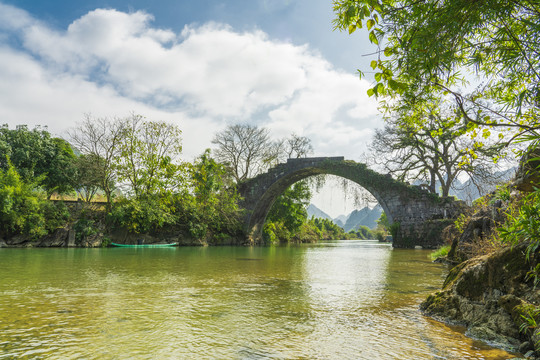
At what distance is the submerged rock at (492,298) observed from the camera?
2.84 m

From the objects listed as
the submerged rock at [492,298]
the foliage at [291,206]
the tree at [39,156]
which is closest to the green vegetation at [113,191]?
the tree at [39,156]

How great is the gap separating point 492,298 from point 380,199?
20825 mm

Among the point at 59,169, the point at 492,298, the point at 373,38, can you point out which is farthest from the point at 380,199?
the point at 59,169

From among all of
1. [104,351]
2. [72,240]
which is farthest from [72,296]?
[72,240]

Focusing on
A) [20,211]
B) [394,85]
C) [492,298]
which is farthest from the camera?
[20,211]

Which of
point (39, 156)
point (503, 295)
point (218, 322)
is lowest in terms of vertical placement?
point (218, 322)

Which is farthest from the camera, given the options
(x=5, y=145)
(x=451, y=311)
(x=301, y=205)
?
(x=301, y=205)

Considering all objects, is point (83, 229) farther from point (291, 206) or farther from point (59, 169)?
point (291, 206)

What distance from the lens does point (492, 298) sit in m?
3.23

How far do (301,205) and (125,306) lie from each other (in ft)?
111

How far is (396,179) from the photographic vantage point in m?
23.0

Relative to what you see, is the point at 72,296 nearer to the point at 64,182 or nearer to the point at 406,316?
the point at 406,316

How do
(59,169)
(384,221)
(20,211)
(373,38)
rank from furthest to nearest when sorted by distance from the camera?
(384,221), (59,169), (20,211), (373,38)

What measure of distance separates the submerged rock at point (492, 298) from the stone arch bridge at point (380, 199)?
50.9 feet
